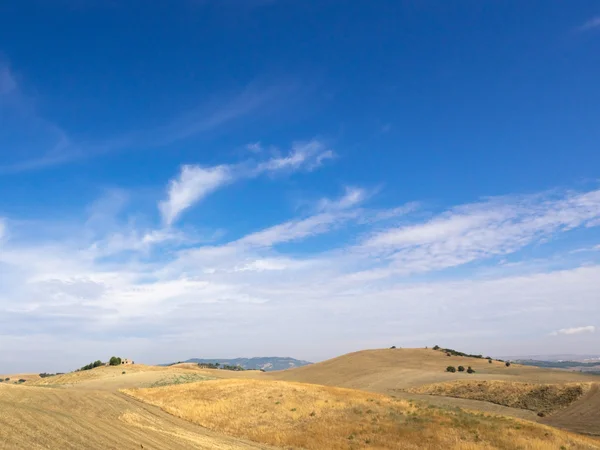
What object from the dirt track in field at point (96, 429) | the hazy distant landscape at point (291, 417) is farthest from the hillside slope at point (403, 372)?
the dirt track in field at point (96, 429)

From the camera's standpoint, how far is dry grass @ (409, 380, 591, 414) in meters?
53.8

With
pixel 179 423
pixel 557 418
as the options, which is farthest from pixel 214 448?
pixel 557 418

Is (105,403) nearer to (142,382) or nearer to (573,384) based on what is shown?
(142,382)

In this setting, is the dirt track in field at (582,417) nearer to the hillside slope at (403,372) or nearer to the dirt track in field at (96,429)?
the hillside slope at (403,372)

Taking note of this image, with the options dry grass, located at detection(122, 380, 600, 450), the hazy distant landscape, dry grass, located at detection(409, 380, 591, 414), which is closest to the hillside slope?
dry grass, located at detection(409, 380, 591, 414)

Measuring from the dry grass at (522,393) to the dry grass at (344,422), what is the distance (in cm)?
2279

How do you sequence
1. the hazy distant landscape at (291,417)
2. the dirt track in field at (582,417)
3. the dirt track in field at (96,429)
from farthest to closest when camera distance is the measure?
the dirt track in field at (582,417) < the hazy distant landscape at (291,417) < the dirt track in field at (96,429)

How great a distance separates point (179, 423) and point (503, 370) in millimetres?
83649

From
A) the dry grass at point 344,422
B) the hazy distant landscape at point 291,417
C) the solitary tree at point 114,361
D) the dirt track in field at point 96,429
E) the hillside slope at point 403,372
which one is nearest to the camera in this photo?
the dirt track in field at point 96,429

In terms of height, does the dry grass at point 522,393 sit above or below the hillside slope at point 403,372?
below

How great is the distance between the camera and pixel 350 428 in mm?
32281

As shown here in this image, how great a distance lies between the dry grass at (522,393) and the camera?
53750 millimetres

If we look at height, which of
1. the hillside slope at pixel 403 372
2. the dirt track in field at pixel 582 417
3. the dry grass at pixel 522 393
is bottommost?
the dirt track in field at pixel 582 417

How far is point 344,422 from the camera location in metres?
34.4
